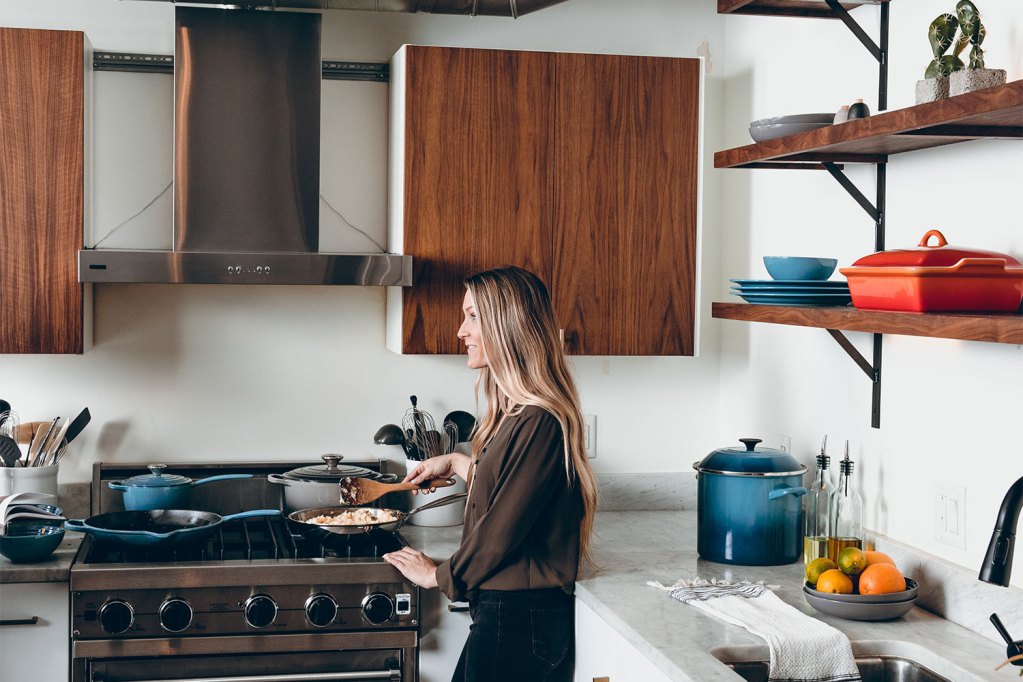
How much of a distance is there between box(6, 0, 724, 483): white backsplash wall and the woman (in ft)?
1.92

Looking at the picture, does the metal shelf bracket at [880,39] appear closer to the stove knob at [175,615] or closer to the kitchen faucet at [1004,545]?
the kitchen faucet at [1004,545]

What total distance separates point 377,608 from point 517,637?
1.29ft

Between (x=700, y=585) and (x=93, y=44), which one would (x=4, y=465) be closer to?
(x=93, y=44)

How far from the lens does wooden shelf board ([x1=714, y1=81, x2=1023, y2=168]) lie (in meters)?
1.75

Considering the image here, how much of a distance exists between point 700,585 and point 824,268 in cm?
74

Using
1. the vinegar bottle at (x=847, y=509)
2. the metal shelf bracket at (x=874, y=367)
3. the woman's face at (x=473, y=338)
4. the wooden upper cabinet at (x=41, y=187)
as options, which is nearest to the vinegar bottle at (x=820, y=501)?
the vinegar bottle at (x=847, y=509)

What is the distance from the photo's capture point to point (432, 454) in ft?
10.5

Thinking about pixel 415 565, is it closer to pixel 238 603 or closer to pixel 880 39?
pixel 238 603

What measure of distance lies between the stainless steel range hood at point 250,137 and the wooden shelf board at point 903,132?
3.23 ft

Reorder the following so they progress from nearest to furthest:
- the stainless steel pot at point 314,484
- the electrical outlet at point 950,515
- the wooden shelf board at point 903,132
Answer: the wooden shelf board at point 903,132
the electrical outlet at point 950,515
the stainless steel pot at point 314,484

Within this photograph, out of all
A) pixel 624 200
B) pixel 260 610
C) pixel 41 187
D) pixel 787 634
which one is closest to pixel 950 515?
pixel 787 634

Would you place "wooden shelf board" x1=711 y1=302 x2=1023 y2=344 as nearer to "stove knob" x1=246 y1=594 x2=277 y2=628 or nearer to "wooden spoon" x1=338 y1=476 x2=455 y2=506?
"wooden spoon" x1=338 y1=476 x2=455 y2=506

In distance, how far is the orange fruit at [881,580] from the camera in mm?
2211

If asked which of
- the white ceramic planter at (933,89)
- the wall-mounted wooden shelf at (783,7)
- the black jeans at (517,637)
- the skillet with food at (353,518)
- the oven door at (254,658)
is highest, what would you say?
the wall-mounted wooden shelf at (783,7)
